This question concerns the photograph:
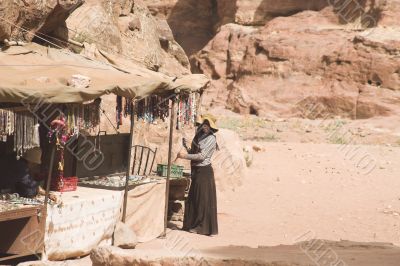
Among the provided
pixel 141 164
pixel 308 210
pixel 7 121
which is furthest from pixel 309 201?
pixel 7 121

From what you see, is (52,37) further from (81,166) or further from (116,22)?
(116,22)

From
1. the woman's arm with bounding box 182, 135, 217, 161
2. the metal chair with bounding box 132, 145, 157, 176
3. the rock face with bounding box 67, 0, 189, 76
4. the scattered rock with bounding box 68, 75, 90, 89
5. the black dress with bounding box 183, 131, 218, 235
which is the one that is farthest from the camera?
the rock face with bounding box 67, 0, 189, 76

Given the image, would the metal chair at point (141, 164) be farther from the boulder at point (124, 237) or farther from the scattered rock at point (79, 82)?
Answer: the scattered rock at point (79, 82)

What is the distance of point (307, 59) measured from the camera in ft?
87.4

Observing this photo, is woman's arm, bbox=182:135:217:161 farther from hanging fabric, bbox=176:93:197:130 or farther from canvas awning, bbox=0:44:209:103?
canvas awning, bbox=0:44:209:103

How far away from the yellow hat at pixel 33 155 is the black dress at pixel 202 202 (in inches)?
78.8

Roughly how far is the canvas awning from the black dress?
1110 millimetres

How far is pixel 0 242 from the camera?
6.27m

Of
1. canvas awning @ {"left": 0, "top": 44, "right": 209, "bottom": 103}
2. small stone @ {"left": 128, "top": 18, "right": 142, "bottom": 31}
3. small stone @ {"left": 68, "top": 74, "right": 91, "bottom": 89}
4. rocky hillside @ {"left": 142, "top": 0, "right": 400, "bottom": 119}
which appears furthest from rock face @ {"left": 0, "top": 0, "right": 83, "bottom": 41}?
rocky hillside @ {"left": 142, "top": 0, "right": 400, "bottom": 119}

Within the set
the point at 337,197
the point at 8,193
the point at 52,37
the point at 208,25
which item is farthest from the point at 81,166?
the point at 208,25

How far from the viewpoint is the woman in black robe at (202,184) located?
8.09 m

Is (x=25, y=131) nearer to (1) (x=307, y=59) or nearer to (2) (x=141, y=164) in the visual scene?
(2) (x=141, y=164)

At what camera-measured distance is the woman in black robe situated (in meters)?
8.09

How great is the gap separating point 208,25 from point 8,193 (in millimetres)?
28906
